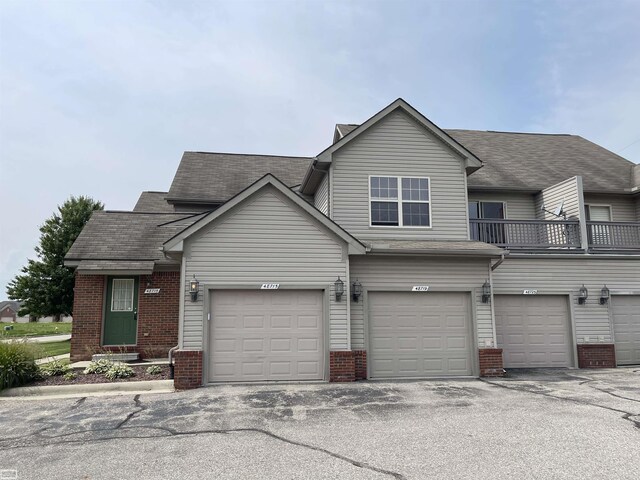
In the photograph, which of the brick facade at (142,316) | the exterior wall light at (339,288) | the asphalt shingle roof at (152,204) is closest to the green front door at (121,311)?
the brick facade at (142,316)

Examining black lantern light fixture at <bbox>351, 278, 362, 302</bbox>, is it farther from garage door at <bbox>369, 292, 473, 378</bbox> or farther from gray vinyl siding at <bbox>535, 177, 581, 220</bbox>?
gray vinyl siding at <bbox>535, 177, 581, 220</bbox>

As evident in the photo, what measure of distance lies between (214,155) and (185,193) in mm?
4685

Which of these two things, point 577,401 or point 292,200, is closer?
point 577,401

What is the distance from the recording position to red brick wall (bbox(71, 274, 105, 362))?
12.8 meters

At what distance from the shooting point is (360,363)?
35.0 feet

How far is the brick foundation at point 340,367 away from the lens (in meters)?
10.2

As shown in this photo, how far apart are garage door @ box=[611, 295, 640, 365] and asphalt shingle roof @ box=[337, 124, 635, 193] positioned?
156 inches

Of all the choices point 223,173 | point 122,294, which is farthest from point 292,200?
point 223,173

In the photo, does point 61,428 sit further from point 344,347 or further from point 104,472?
point 344,347

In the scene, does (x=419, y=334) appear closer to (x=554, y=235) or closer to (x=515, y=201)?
(x=554, y=235)

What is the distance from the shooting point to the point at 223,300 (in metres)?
10.2

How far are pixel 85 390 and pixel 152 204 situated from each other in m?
12.0

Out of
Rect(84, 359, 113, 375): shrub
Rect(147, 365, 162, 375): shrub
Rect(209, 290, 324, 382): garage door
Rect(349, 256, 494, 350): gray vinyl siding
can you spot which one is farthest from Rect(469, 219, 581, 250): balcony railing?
Rect(84, 359, 113, 375): shrub

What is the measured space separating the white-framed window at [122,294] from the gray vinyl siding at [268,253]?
4.47 m
